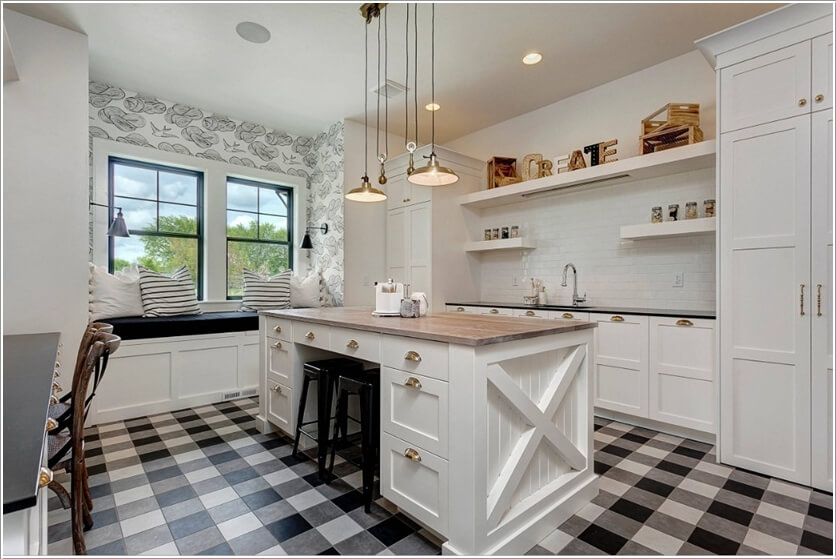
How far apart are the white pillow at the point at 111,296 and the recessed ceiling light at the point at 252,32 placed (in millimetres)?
2345

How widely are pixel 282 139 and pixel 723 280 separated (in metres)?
4.76

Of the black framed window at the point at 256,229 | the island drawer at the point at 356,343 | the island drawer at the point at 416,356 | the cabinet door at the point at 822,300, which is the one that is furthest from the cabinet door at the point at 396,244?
the cabinet door at the point at 822,300

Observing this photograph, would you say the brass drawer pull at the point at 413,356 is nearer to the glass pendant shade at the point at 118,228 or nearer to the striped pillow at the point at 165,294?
the striped pillow at the point at 165,294

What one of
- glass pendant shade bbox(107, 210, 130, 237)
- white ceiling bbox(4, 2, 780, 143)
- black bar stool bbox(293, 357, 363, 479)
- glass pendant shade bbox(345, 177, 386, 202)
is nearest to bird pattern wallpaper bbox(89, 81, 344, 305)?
white ceiling bbox(4, 2, 780, 143)

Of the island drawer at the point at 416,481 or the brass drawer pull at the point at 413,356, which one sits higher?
the brass drawer pull at the point at 413,356

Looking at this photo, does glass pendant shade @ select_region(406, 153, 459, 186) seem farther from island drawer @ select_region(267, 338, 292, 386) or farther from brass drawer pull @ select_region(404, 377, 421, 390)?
island drawer @ select_region(267, 338, 292, 386)

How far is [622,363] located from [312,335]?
7.75ft

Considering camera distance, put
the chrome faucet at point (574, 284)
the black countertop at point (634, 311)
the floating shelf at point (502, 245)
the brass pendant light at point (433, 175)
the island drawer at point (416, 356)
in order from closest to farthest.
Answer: the island drawer at point (416, 356) → the brass pendant light at point (433, 175) → the black countertop at point (634, 311) → the chrome faucet at point (574, 284) → the floating shelf at point (502, 245)

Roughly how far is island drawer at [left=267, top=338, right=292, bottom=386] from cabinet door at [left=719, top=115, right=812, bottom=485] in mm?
2789

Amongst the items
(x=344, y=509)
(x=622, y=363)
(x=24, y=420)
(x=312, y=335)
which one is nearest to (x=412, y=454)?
(x=344, y=509)

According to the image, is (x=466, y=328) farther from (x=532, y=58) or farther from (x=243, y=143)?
(x=243, y=143)

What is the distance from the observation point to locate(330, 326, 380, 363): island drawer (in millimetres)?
1961

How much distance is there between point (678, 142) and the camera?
117 inches

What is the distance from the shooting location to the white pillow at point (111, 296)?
3348 mm
